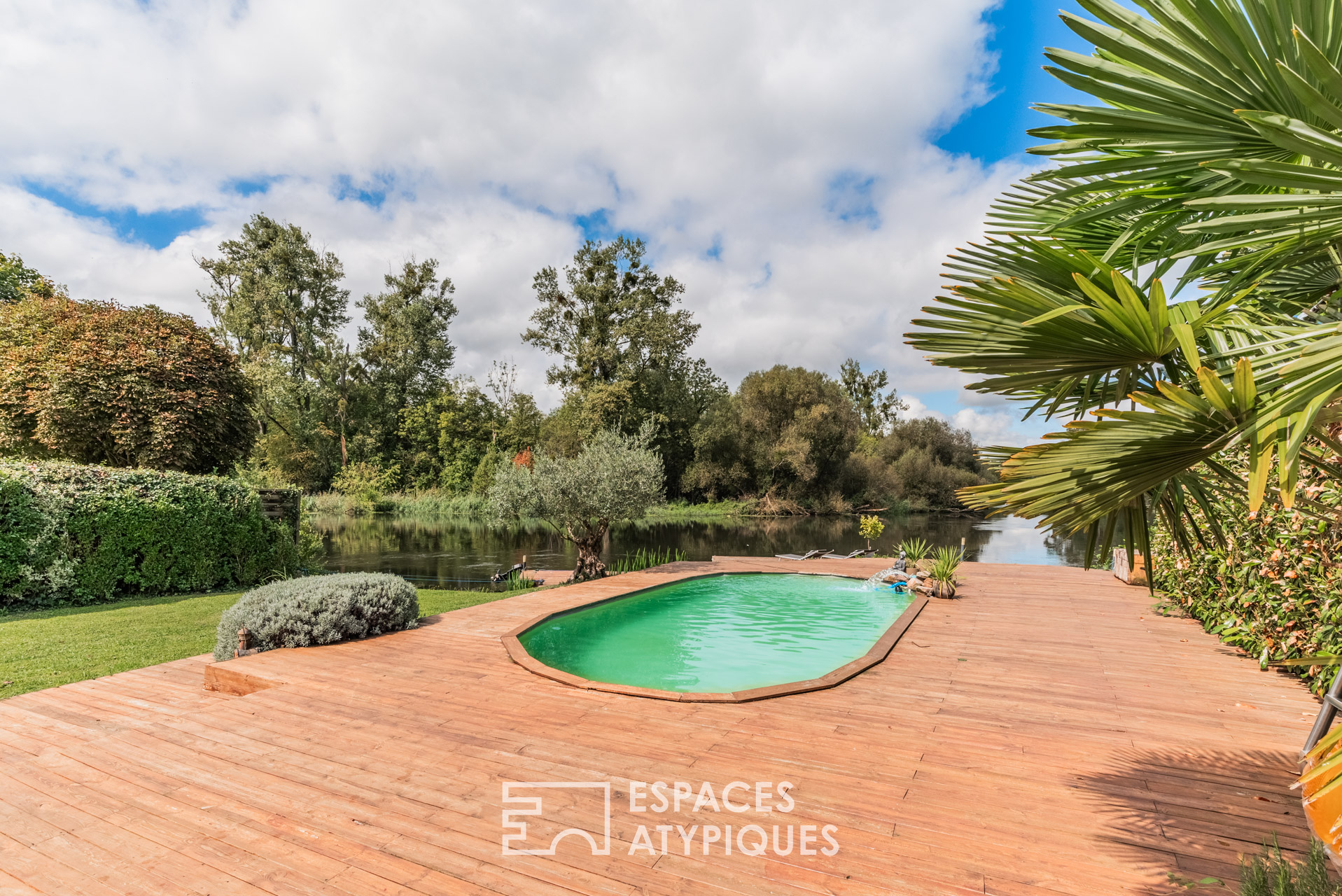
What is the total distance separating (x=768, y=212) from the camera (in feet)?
40.2

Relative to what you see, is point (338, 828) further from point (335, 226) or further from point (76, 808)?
point (335, 226)

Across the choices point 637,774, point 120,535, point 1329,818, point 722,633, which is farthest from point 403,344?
point 1329,818

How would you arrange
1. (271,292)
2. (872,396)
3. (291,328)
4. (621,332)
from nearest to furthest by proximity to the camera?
(271,292)
(291,328)
(621,332)
(872,396)

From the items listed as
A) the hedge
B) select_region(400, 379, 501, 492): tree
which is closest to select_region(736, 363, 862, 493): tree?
select_region(400, 379, 501, 492): tree

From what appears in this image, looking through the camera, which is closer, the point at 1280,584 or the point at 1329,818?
the point at 1329,818

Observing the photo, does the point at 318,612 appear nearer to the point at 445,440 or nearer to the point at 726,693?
the point at 726,693

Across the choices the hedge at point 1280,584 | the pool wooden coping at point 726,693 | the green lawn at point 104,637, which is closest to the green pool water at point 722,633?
the pool wooden coping at point 726,693

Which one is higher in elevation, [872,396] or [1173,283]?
[872,396]

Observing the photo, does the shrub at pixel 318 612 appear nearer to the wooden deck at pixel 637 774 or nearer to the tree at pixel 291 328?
the wooden deck at pixel 637 774

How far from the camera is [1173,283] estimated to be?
2.19 m

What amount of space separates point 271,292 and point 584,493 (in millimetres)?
26084

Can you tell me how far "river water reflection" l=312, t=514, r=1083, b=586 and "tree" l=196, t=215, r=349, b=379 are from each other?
9.97 meters

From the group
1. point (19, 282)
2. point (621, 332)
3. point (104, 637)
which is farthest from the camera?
point (621, 332)

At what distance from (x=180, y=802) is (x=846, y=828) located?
302 centimetres
